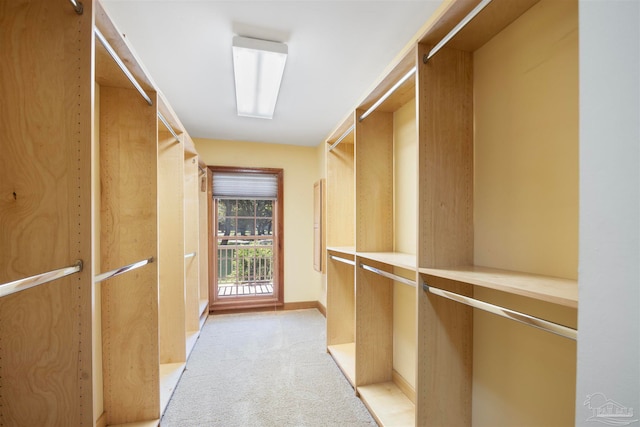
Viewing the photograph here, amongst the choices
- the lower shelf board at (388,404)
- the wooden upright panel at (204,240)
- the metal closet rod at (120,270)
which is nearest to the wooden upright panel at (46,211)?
the metal closet rod at (120,270)

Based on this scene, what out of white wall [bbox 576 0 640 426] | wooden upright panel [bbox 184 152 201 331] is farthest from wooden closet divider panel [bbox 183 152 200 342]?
white wall [bbox 576 0 640 426]

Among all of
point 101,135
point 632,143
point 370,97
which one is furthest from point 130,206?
point 632,143

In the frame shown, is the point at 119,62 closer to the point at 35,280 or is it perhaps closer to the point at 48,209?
the point at 48,209

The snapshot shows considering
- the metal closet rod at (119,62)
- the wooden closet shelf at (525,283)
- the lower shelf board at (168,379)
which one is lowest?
the lower shelf board at (168,379)

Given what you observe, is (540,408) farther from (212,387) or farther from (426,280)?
(212,387)

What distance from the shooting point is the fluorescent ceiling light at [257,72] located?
1834 mm

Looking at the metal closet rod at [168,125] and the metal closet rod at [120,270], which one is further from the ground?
the metal closet rod at [168,125]

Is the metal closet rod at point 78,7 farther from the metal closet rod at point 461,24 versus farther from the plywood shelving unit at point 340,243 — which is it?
the plywood shelving unit at point 340,243

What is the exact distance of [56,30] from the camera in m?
1.03

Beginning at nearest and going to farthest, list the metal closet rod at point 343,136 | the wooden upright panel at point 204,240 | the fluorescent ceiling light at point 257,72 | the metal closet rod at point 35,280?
the metal closet rod at point 35,280
the fluorescent ceiling light at point 257,72
the metal closet rod at point 343,136
the wooden upright panel at point 204,240

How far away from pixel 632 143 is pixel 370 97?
162cm

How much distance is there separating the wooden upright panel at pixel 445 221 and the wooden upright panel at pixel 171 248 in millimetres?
2107

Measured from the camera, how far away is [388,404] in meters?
1.90

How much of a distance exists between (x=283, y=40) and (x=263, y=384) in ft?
8.39
